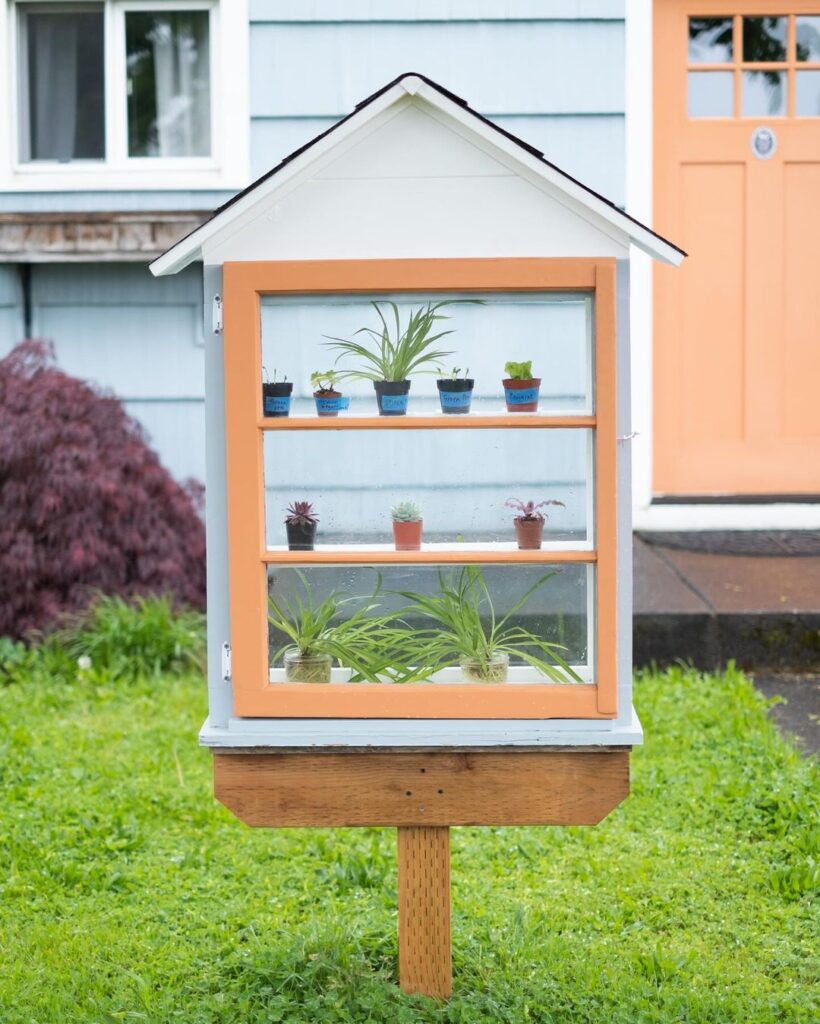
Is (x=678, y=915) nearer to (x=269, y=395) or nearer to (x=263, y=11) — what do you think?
(x=269, y=395)

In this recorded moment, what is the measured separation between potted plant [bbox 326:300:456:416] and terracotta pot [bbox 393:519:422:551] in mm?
198

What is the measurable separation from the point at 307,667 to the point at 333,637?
0.24ft

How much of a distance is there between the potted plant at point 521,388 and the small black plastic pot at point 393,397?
0.18m

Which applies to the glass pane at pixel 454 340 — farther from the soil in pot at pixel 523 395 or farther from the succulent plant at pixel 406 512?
the succulent plant at pixel 406 512

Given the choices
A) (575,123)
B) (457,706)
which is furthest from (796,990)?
(575,123)

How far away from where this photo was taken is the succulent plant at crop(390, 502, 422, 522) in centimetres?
250

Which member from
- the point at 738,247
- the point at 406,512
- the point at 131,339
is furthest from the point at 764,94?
the point at 406,512

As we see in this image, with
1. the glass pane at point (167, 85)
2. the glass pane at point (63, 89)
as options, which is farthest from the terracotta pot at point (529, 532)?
the glass pane at point (63, 89)

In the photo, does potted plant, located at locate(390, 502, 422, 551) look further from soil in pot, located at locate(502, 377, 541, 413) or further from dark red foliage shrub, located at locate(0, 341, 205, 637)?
dark red foliage shrub, located at locate(0, 341, 205, 637)

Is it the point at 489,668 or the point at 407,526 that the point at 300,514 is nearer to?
the point at 407,526

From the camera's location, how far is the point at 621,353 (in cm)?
246

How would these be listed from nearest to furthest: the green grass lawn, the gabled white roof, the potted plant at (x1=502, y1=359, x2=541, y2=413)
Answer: the gabled white roof → the potted plant at (x1=502, y1=359, x2=541, y2=413) → the green grass lawn

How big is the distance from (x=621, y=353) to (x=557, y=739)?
0.69 metres

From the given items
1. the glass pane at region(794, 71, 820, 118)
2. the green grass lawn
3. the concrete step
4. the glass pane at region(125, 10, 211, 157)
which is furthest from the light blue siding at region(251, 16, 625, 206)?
the green grass lawn
